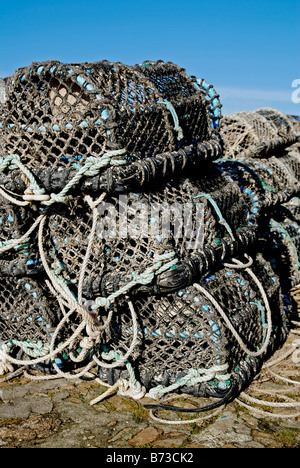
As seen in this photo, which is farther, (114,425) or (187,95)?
(187,95)

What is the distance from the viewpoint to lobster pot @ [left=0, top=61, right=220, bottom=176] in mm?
2391

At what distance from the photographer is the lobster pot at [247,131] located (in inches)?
191

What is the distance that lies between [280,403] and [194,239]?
1074 millimetres

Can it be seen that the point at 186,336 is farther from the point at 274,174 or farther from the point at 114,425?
the point at 274,174

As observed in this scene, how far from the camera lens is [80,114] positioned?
2396 mm

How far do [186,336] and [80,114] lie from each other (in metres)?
1.40

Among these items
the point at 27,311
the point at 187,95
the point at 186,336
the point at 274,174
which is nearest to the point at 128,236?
the point at 186,336

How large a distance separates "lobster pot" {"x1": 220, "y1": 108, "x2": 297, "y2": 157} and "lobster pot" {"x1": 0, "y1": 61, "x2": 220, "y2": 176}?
2.23m

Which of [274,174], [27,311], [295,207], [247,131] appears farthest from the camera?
[295,207]

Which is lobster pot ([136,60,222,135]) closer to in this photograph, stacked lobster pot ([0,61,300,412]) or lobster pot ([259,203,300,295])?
stacked lobster pot ([0,61,300,412])

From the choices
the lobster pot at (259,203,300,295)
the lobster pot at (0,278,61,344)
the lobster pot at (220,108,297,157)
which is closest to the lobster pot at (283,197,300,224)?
the lobster pot at (259,203,300,295)

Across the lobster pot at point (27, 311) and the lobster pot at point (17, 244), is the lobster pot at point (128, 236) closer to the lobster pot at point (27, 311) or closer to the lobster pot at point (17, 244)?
the lobster pot at point (17, 244)

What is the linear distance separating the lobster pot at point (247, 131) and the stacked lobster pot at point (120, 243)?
1829mm

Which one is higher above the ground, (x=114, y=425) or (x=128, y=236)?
(x=128, y=236)
